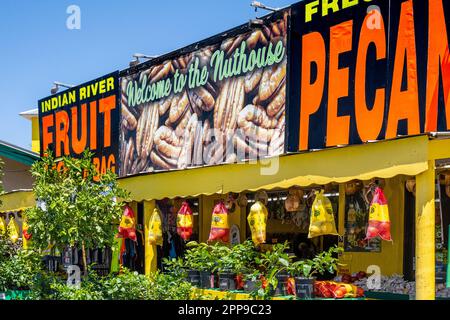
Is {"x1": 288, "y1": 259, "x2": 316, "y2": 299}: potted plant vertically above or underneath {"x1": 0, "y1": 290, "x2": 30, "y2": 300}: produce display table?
above

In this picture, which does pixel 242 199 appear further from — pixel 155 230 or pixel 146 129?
pixel 146 129

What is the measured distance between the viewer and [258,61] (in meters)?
11.7

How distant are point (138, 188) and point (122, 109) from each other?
7.16 ft

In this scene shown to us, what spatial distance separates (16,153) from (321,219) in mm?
13883

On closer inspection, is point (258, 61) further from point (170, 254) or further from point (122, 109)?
point (170, 254)

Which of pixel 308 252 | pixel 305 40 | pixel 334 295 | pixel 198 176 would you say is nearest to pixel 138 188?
pixel 198 176

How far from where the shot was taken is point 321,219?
400 inches

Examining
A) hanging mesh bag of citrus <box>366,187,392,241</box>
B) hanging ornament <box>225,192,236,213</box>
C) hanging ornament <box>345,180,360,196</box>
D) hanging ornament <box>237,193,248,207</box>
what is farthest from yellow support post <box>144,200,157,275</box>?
hanging mesh bag of citrus <box>366,187,392,241</box>

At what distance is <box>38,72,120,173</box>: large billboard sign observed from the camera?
1588cm

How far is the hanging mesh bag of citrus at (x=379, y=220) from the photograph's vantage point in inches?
358

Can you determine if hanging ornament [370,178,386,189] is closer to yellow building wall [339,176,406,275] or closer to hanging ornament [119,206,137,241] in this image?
yellow building wall [339,176,406,275]

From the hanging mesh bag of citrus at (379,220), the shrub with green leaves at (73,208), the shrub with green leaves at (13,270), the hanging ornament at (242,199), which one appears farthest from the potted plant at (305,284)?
the shrub with green leaves at (13,270)

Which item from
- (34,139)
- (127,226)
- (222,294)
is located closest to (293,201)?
(222,294)

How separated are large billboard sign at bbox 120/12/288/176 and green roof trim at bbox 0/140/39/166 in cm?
719
